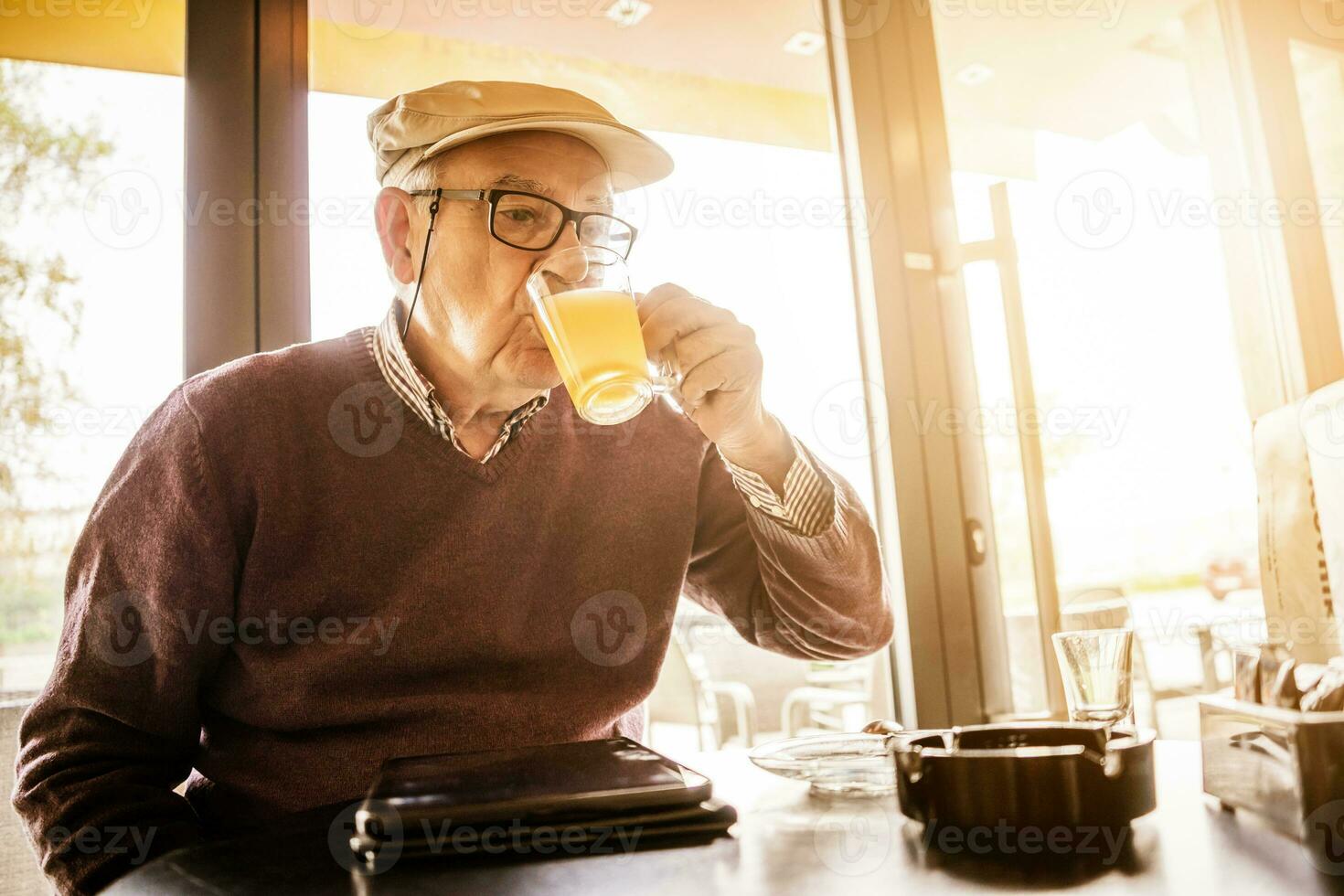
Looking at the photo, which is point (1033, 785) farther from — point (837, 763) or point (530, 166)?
point (530, 166)

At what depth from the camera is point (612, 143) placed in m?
1.43

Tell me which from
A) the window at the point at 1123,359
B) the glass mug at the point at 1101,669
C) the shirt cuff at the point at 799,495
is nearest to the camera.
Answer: the glass mug at the point at 1101,669

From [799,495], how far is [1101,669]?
0.48 m

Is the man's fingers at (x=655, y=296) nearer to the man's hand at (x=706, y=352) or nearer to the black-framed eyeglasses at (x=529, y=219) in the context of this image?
the man's hand at (x=706, y=352)

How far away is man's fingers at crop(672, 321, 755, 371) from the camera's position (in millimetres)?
1121

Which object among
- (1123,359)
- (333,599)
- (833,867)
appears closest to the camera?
(833,867)

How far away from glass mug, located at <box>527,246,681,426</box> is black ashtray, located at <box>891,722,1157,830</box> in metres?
0.53

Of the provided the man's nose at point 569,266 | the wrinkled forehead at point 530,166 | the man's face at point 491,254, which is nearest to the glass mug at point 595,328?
the man's nose at point 569,266

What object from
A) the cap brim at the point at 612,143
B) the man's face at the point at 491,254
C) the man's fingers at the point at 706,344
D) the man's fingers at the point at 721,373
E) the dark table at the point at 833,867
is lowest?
the dark table at the point at 833,867

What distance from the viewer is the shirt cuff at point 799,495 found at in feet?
4.17

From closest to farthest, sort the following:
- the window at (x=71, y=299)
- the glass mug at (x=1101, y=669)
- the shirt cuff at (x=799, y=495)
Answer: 1. the glass mug at (x=1101, y=669)
2. the shirt cuff at (x=799, y=495)
3. the window at (x=71, y=299)

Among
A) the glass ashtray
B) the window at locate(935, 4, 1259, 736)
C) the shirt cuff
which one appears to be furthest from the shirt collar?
the window at locate(935, 4, 1259, 736)

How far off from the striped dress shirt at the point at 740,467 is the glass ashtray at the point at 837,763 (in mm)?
346

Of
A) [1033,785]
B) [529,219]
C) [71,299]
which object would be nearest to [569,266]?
[529,219]
